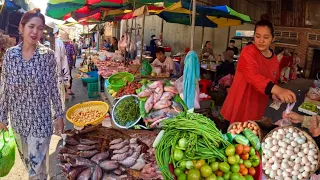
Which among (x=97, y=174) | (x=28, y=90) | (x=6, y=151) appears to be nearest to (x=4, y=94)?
(x=28, y=90)

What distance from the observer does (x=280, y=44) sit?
1641 centimetres

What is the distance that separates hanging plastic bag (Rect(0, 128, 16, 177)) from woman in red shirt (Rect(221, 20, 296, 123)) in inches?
98.7

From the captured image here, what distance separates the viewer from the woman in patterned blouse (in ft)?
8.93

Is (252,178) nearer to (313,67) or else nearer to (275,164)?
(275,164)

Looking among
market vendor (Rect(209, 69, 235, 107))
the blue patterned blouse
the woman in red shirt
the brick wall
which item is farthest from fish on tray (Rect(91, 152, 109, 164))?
the brick wall

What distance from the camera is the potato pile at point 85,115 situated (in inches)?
192

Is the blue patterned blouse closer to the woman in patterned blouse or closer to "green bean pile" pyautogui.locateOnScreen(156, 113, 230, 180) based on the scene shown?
the woman in patterned blouse

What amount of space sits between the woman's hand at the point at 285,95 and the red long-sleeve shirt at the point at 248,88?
0.37 metres

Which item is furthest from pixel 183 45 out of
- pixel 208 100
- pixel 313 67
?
pixel 208 100

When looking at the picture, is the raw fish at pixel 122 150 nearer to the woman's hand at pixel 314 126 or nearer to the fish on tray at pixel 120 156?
the fish on tray at pixel 120 156

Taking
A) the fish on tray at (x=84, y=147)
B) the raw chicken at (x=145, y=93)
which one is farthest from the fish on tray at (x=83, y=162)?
the raw chicken at (x=145, y=93)

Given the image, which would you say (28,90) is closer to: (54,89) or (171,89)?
(54,89)

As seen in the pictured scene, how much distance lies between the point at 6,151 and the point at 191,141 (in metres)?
2.17

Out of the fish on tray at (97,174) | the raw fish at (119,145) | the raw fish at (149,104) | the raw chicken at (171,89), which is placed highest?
the raw chicken at (171,89)
